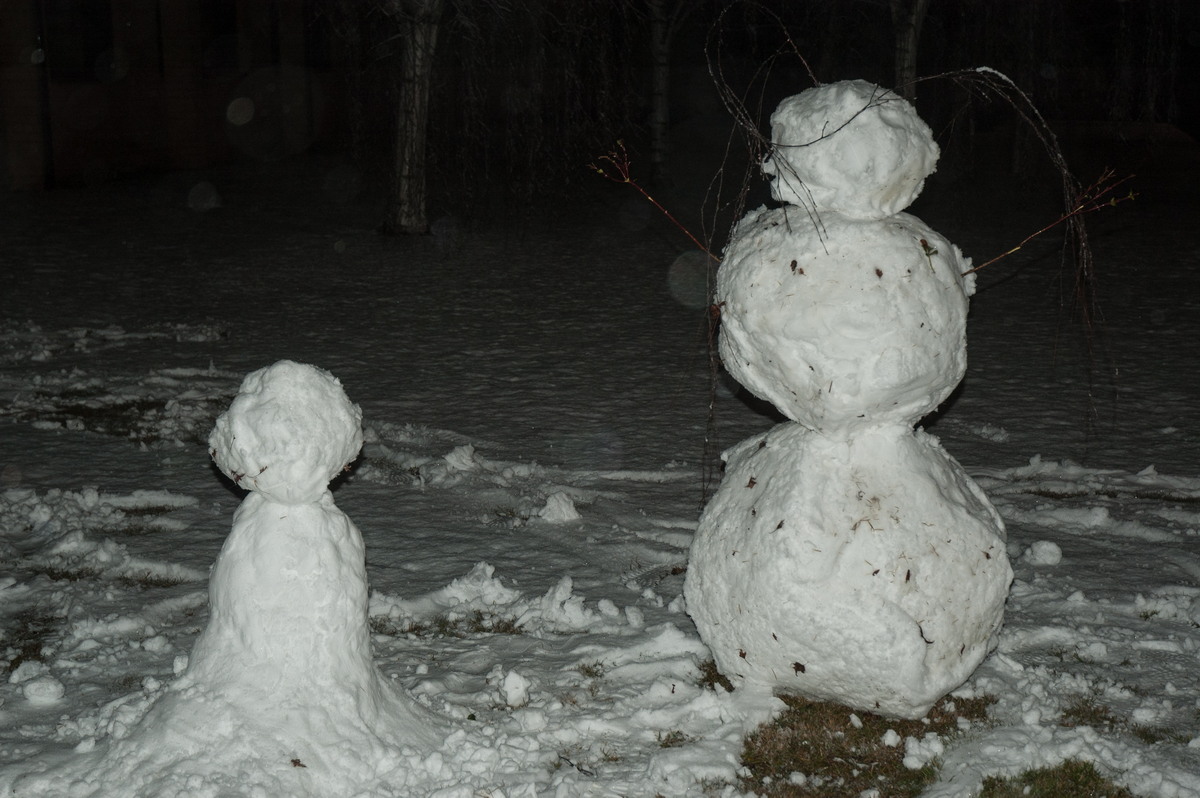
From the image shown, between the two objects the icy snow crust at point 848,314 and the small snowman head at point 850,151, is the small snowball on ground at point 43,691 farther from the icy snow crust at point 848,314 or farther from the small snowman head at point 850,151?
the small snowman head at point 850,151

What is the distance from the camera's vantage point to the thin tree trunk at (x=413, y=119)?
12656 millimetres

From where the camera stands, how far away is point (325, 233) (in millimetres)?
14523

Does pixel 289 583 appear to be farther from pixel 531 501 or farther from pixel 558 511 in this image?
pixel 531 501

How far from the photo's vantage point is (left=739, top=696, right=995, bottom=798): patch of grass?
3301 mm

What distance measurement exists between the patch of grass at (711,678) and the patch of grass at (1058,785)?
902 mm

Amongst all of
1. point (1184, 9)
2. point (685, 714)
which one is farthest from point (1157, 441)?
point (1184, 9)

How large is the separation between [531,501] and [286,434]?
8.33 feet

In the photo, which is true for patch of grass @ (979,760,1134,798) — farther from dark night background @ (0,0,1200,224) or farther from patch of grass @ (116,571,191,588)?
dark night background @ (0,0,1200,224)

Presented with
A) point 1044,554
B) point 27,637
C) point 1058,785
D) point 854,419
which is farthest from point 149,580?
point 1044,554

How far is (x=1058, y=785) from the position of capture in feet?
10.7

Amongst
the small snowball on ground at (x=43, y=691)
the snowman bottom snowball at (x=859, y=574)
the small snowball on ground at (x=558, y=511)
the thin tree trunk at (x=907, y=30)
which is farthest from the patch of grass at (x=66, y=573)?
the thin tree trunk at (x=907, y=30)

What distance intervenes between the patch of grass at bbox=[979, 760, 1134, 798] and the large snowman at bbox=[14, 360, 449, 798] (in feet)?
5.39

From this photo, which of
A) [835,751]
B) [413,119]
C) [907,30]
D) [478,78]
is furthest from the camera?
[907,30]

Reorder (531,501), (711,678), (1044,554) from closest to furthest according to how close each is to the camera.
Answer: (711,678) → (1044,554) → (531,501)
